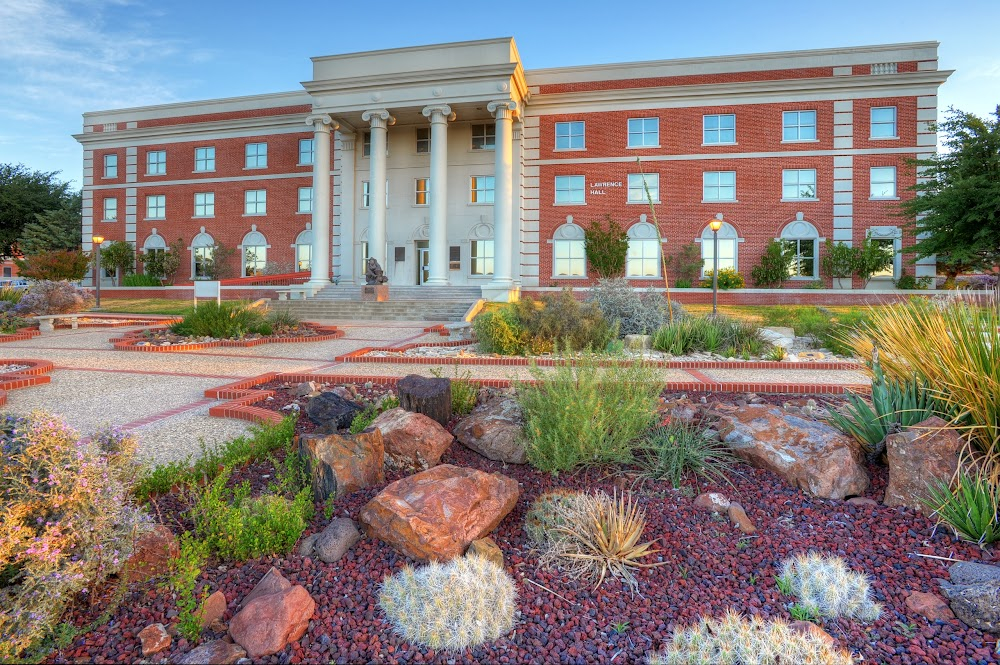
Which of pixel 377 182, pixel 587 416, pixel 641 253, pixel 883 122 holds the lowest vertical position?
pixel 587 416

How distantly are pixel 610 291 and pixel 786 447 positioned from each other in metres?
9.58

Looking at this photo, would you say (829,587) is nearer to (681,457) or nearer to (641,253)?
(681,457)

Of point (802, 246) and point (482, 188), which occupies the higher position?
point (482, 188)

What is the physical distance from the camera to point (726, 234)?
86.5 ft

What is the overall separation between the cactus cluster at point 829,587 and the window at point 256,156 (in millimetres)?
33655

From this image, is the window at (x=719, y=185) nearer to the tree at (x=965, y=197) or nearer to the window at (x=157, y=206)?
the tree at (x=965, y=197)

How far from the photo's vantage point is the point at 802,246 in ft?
85.5

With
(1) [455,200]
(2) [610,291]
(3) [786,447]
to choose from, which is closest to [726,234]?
(1) [455,200]

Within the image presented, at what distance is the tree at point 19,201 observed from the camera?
41.7m

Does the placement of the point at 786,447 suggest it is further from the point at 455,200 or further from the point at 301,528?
the point at 455,200

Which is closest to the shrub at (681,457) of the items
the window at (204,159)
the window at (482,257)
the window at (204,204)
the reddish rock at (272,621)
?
the reddish rock at (272,621)

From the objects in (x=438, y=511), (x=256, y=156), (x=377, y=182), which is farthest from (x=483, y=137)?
(x=438, y=511)

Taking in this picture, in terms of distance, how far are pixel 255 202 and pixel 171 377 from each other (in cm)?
2603

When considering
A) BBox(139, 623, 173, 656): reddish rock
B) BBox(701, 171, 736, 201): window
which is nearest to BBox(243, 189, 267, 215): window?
BBox(701, 171, 736, 201): window
